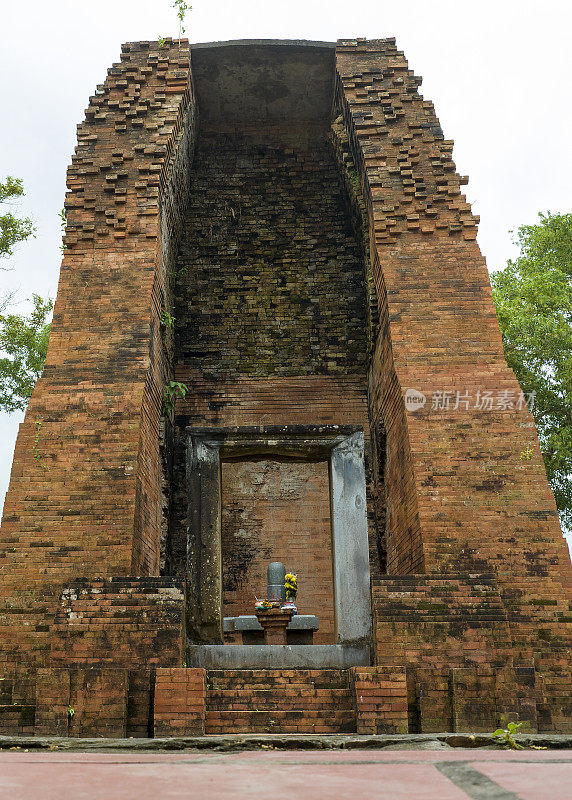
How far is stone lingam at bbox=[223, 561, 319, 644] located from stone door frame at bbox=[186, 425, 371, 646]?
1.78ft

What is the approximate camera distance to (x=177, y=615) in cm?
619

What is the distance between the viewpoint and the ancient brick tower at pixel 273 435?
20.0 feet

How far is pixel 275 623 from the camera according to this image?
765cm

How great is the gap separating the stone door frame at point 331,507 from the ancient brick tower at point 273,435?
0.10 feet

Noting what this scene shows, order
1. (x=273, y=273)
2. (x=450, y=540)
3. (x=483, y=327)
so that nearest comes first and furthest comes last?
1. (x=450, y=540)
2. (x=483, y=327)
3. (x=273, y=273)

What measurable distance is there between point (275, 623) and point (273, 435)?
80.4 inches

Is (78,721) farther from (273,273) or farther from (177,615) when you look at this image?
(273,273)

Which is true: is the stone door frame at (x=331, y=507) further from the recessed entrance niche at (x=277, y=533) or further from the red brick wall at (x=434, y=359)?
the recessed entrance niche at (x=277, y=533)

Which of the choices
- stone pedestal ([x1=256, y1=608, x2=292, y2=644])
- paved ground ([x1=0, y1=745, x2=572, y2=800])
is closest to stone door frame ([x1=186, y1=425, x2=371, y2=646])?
stone pedestal ([x1=256, y1=608, x2=292, y2=644])

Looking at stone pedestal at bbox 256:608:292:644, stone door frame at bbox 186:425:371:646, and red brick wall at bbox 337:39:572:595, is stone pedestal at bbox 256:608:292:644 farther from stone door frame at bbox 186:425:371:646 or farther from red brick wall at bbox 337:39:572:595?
red brick wall at bbox 337:39:572:595

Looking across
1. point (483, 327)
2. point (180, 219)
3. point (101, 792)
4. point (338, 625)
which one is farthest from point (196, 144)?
point (101, 792)

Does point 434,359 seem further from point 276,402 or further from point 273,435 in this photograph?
point 276,402

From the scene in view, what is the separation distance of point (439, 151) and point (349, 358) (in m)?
3.30

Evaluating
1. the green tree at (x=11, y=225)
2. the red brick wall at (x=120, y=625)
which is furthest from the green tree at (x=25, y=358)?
the red brick wall at (x=120, y=625)
